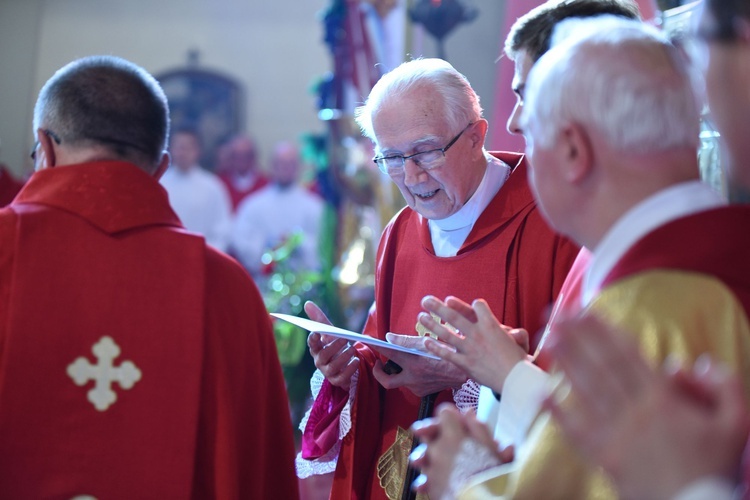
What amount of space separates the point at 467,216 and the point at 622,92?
4.90 feet

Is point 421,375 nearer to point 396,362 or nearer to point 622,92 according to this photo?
point 396,362

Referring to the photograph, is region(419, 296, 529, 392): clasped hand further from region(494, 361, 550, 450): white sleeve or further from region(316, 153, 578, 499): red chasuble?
region(316, 153, 578, 499): red chasuble


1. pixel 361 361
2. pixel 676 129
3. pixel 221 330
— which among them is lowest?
pixel 361 361

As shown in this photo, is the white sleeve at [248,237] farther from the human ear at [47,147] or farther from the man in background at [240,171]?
the human ear at [47,147]

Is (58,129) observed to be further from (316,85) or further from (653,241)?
(316,85)

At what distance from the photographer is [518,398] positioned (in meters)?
1.79

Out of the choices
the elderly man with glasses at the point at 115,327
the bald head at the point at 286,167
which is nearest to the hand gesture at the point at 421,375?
the elderly man with glasses at the point at 115,327

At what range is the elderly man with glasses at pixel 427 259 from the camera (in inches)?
110

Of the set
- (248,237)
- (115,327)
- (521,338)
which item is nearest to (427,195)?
(521,338)

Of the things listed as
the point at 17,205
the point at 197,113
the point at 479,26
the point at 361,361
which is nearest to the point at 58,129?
the point at 17,205

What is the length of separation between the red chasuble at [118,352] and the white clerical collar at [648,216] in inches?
46.7

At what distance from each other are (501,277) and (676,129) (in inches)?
53.9

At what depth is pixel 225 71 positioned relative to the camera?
51.5 feet

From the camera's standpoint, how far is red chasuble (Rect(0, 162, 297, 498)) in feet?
7.25
